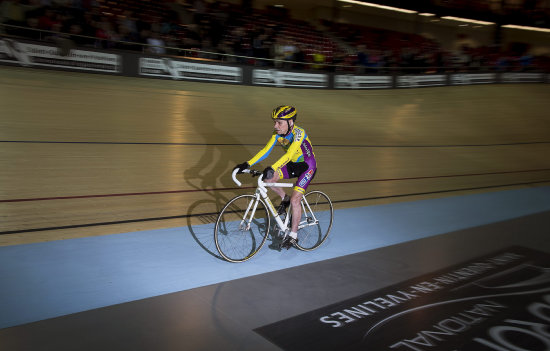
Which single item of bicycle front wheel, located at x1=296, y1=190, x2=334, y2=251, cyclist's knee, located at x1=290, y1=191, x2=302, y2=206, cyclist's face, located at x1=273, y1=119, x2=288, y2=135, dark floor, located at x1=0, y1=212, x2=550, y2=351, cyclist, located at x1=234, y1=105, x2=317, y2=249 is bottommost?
dark floor, located at x1=0, y1=212, x2=550, y2=351

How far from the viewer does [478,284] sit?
3.28m

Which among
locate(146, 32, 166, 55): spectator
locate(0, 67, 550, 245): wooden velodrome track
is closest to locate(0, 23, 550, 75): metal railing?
locate(146, 32, 166, 55): spectator

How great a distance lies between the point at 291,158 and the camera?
3.61m

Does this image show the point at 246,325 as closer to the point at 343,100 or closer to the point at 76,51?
the point at 76,51

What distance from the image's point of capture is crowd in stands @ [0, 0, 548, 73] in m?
9.25

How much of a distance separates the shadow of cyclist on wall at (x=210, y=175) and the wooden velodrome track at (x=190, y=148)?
0.10 ft

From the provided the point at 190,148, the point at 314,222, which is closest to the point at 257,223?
the point at 314,222

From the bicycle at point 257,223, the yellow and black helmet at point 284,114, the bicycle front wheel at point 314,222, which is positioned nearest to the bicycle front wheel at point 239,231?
the bicycle at point 257,223

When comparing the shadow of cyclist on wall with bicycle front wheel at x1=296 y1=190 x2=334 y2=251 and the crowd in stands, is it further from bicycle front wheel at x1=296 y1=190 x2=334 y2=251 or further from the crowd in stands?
the crowd in stands

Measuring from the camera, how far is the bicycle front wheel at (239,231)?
3.53 meters

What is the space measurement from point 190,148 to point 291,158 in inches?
135

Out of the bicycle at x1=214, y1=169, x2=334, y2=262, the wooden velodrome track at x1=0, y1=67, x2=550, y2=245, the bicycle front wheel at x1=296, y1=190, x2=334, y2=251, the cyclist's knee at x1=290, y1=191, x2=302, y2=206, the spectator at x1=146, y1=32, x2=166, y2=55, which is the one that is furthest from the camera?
the spectator at x1=146, y1=32, x2=166, y2=55

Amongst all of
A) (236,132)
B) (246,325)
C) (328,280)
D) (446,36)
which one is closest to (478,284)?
(328,280)

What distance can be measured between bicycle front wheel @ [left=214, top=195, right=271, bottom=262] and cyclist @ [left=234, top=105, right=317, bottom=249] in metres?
0.24
